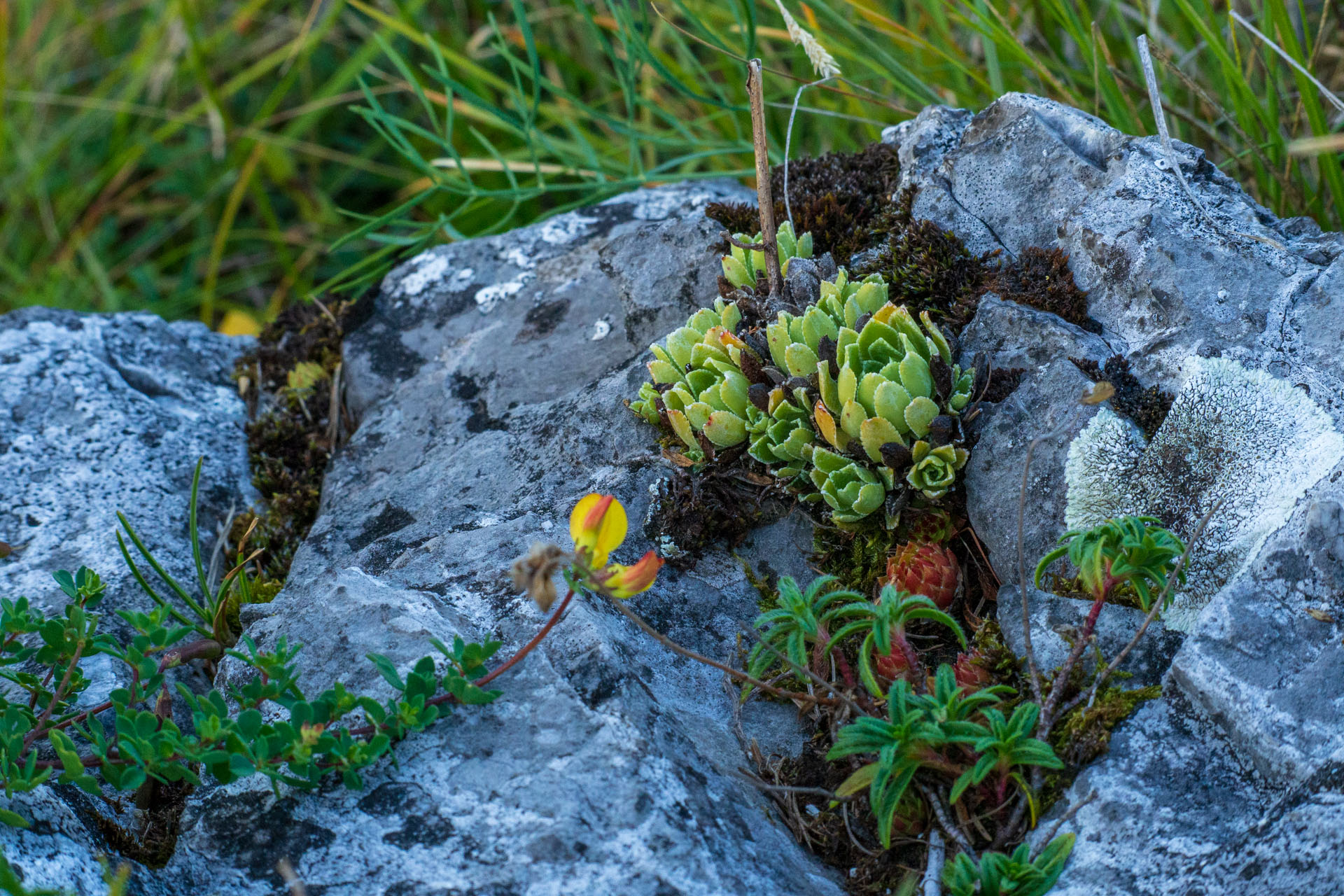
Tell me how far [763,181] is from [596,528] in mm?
1256

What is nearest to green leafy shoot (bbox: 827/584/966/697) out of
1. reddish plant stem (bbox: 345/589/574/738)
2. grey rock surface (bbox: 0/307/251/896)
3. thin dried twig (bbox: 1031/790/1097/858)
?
thin dried twig (bbox: 1031/790/1097/858)

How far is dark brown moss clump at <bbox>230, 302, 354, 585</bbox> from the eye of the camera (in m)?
3.41

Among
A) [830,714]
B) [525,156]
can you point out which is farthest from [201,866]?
[525,156]

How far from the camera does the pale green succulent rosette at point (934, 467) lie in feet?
8.43

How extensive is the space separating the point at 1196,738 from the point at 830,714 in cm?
74

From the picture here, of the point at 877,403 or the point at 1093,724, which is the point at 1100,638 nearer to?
the point at 1093,724

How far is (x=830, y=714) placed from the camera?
233cm

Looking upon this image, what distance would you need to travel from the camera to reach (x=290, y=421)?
12.3 ft

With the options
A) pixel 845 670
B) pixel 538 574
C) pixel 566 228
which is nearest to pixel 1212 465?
pixel 845 670

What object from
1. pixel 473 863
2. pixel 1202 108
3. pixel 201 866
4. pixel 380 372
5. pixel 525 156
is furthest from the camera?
pixel 525 156

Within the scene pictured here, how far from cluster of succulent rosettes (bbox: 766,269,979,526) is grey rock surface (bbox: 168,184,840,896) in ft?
0.99

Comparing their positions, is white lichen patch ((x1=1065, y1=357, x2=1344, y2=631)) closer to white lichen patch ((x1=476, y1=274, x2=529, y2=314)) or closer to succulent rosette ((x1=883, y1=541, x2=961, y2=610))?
succulent rosette ((x1=883, y1=541, x2=961, y2=610))

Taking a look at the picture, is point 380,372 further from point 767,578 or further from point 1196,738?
point 1196,738

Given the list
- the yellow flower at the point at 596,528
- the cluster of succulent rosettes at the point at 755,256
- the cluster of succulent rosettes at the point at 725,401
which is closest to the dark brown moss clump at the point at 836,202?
the cluster of succulent rosettes at the point at 755,256
